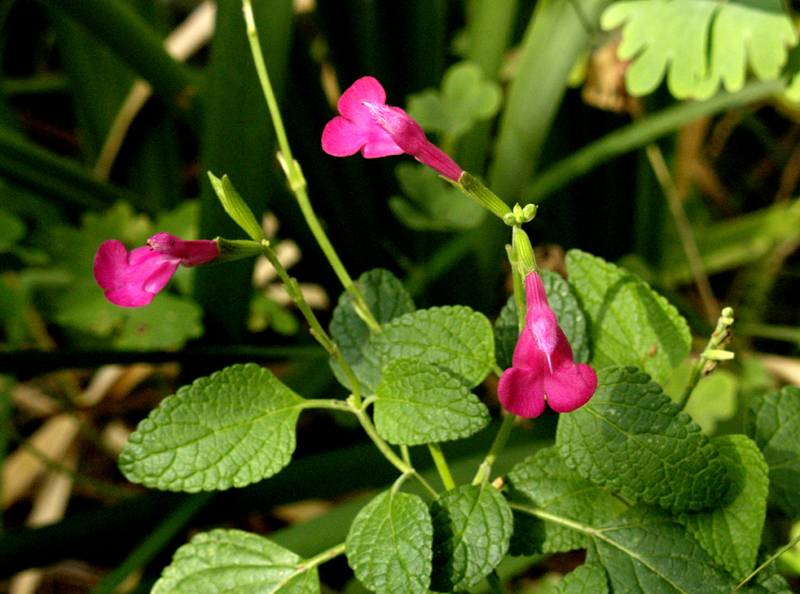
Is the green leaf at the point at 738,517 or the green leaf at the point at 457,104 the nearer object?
the green leaf at the point at 738,517

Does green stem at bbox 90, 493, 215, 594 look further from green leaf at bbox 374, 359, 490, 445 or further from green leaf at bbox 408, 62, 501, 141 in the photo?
green leaf at bbox 408, 62, 501, 141

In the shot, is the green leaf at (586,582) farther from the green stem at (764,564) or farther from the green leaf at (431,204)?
the green leaf at (431,204)

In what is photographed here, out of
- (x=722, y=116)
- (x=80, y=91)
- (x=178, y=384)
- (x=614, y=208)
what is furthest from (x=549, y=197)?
(x=80, y=91)

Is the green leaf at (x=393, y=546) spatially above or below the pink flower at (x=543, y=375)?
below

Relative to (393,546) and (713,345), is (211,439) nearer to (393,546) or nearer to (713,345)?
(393,546)

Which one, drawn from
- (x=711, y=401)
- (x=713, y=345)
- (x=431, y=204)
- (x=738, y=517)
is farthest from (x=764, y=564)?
(x=431, y=204)

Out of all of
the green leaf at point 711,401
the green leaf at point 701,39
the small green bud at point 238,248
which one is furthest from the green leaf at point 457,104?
the small green bud at point 238,248

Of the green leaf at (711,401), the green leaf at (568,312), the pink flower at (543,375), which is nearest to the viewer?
the pink flower at (543,375)

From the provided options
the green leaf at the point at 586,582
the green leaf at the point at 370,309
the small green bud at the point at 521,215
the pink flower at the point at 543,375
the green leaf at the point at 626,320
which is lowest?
the green leaf at the point at 586,582

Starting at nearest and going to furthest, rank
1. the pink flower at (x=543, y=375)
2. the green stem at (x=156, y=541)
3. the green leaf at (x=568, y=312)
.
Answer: the pink flower at (x=543, y=375) → the green leaf at (x=568, y=312) → the green stem at (x=156, y=541)
